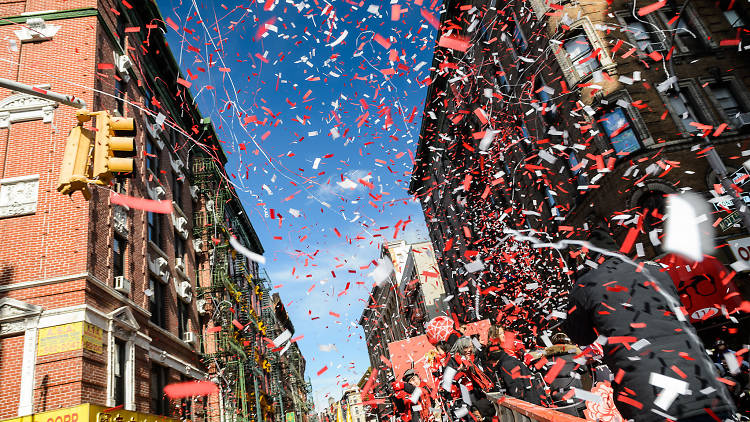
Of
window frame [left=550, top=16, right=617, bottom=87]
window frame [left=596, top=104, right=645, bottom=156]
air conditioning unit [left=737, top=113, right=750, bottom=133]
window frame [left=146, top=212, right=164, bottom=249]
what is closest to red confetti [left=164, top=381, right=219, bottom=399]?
window frame [left=146, top=212, right=164, bottom=249]

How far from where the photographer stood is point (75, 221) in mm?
10734

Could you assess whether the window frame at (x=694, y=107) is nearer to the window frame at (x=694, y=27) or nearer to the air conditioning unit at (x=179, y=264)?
the window frame at (x=694, y=27)

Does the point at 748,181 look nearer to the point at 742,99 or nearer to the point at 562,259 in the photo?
the point at 742,99

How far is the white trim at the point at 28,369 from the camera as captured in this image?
888 centimetres

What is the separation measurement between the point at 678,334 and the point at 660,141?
1410 cm

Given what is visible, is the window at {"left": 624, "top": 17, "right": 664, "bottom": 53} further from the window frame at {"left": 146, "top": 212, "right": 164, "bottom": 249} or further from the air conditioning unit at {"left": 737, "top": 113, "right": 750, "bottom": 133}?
the window frame at {"left": 146, "top": 212, "right": 164, "bottom": 249}

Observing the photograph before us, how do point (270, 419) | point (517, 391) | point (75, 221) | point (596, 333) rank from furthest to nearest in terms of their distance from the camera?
1. point (270, 419)
2. point (75, 221)
3. point (517, 391)
4. point (596, 333)

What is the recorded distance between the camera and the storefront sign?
951cm

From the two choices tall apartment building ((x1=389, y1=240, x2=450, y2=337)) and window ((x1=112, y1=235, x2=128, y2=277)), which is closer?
window ((x1=112, y1=235, x2=128, y2=277))

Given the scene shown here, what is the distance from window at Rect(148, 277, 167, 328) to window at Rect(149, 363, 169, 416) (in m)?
1.58

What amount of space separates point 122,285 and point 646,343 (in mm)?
12589

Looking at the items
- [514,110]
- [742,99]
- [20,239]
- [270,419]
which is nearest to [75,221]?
[20,239]

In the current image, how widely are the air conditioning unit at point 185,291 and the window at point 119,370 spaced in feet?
18.4

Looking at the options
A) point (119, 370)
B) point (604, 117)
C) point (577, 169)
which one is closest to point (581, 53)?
point (604, 117)
